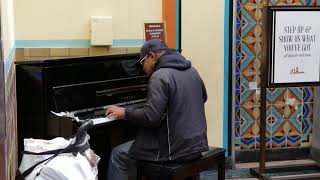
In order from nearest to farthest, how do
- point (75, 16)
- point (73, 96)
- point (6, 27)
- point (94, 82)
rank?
1. point (6, 27)
2. point (73, 96)
3. point (94, 82)
4. point (75, 16)

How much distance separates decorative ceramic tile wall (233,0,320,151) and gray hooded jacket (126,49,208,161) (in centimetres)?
137

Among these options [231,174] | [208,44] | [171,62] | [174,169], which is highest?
[208,44]

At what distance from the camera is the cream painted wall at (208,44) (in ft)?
14.3

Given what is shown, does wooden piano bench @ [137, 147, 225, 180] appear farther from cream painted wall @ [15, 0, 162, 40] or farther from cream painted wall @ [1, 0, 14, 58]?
cream painted wall @ [15, 0, 162, 40]

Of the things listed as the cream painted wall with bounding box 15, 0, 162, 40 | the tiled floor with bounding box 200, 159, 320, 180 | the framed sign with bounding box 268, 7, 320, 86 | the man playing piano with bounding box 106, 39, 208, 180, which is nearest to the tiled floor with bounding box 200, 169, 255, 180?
the tiled floor with bounding box 200, 159, 320, 180

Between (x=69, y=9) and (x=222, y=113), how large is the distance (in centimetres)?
158

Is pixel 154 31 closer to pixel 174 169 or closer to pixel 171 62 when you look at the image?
pixel 171 62

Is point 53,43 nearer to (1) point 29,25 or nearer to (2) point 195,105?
(1) point 29,25

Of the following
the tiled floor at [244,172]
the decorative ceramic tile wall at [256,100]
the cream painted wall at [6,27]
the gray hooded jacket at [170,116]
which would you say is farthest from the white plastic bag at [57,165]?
the decorative ceramic tile wall at [256,100]

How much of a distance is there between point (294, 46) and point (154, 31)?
3.70 ft

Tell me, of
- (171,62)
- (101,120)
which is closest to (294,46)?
(171,62)

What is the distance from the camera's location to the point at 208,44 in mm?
4430

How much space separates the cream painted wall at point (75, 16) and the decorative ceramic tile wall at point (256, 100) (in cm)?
87

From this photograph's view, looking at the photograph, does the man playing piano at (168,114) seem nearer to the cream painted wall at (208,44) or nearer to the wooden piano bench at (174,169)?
the wooden piano bench at (174,169)
